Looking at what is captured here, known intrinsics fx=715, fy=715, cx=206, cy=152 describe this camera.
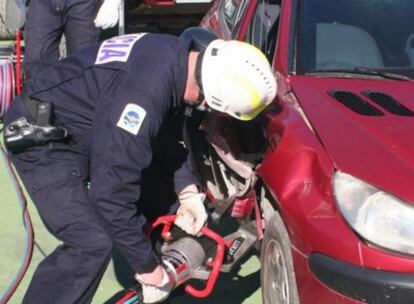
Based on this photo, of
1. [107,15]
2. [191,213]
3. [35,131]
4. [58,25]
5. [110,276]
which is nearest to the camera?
[35,131]

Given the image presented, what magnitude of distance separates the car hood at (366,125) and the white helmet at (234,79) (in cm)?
24

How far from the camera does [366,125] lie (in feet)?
8.63

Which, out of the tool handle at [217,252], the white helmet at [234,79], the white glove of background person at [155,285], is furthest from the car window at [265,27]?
the white glove of background person at [155,285]

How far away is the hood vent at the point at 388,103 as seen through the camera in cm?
274


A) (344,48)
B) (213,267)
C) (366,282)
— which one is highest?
(344,48)

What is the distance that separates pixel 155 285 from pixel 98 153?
583mm

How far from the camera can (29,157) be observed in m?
2.87

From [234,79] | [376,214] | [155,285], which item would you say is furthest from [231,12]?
[376,214]

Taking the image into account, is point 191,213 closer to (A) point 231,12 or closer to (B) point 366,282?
(B) point 366,282

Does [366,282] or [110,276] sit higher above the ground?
[366,282]

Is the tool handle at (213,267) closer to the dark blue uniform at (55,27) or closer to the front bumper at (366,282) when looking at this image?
the front bumper at (366,282)

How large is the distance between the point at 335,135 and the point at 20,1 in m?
5.65

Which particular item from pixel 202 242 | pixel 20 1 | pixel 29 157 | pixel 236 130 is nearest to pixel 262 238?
pixel 202 242

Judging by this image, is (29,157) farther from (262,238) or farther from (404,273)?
(404,273)
